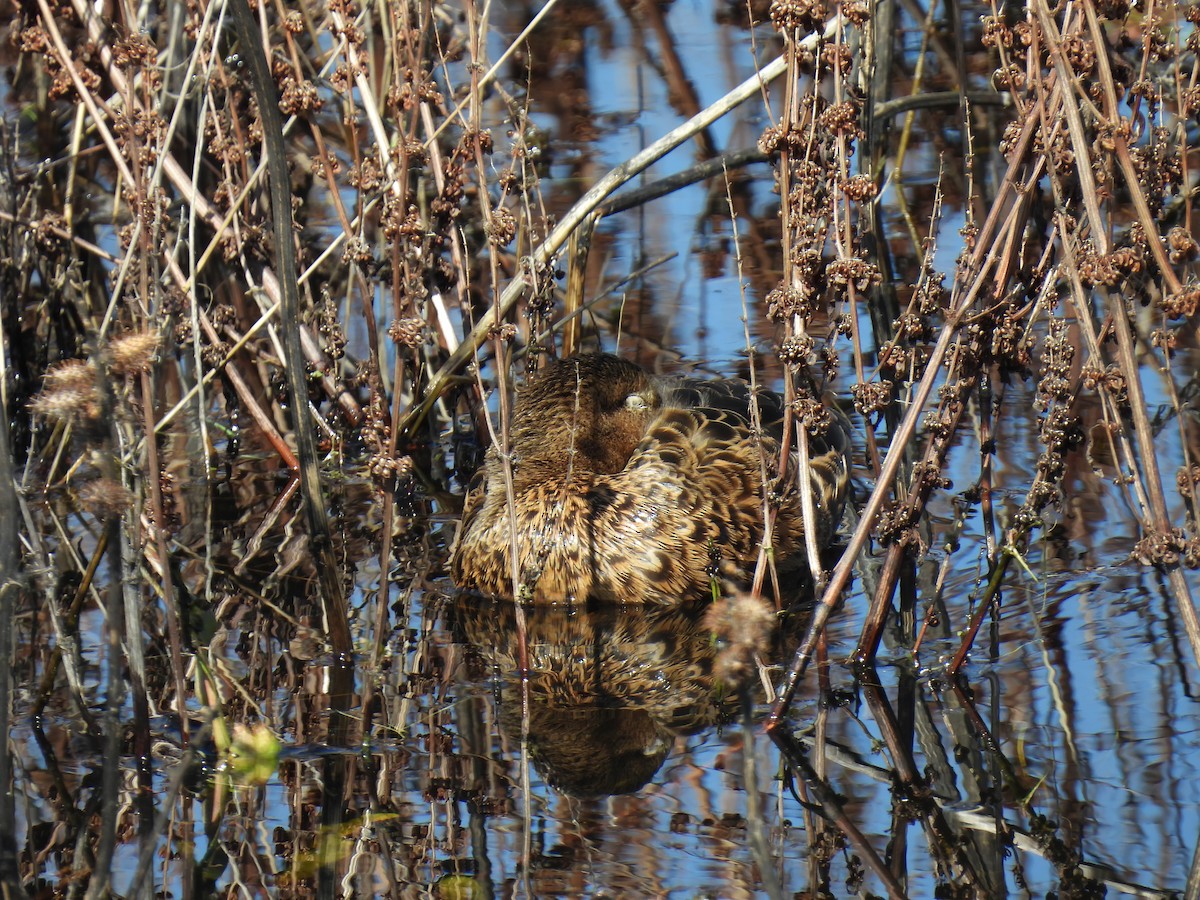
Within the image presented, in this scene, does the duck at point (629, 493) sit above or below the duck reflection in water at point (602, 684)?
above

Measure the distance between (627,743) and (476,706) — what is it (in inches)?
20.7

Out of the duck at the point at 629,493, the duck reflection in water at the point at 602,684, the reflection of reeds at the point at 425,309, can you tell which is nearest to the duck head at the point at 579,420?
the duck at the point at 629,493

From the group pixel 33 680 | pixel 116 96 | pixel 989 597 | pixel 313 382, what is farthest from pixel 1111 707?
pixel 116 96

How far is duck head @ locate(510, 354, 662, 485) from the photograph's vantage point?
628 cm

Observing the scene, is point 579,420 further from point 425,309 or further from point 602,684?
point 602,684

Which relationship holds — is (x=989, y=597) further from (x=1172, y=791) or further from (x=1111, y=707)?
(x=1172, y=791)

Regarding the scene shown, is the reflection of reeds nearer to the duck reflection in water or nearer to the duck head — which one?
the duck reflection in water

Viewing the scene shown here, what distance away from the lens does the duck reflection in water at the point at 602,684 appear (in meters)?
4.55

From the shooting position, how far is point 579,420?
629 cm

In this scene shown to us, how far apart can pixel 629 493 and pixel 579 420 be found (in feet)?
1.32

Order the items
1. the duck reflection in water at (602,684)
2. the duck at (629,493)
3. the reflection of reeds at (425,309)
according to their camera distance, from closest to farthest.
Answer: the reflection of reeds at (425,309), the duck reflection in water at (602,684), the duck at (629,493)

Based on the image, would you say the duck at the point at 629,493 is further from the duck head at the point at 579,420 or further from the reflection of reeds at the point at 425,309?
the reflection of reeds at the point at 425,309

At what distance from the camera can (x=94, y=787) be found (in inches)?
175

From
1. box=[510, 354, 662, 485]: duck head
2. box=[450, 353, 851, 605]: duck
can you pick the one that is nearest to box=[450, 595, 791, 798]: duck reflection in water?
box=[450, 353, 851, 605]: duck
